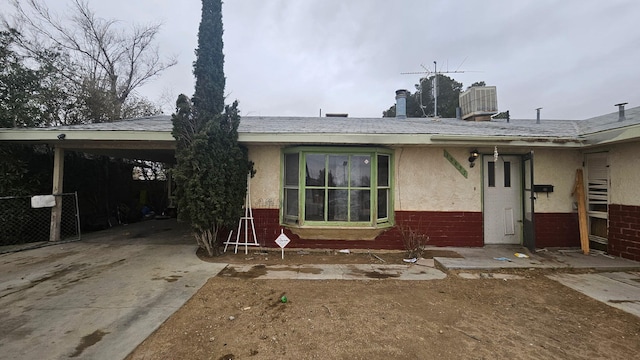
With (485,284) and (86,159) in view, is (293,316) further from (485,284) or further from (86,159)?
(86,159)

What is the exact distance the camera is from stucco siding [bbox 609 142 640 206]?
194 inches

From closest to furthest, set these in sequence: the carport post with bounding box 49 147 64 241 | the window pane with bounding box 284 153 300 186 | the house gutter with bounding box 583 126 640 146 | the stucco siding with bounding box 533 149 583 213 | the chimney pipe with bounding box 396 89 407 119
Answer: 1. the house gutter with bounding box 583 126 640 146
2. the window pane with bounding box 284 153 300 186
3. the stucco siding with bounding box 533 149 583 213
4. the carport post with bounding box 49 147 64 241
5. the chimney pipe with bounding box 396 89 407 119

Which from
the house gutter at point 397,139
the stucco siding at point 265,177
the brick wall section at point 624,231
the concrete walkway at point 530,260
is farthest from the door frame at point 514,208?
the stucco siding at point 265,177

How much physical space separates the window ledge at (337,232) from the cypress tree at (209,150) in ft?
4.68

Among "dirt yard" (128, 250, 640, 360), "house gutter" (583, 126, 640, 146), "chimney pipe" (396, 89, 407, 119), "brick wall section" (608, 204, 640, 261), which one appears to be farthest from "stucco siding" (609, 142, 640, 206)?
"chimney pipe" (396, 89, 407, 119)

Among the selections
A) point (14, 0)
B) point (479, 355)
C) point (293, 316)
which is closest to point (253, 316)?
point (293, 316)

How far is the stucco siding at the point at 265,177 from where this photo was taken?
600 centimetres

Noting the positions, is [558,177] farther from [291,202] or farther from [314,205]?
[291,202]

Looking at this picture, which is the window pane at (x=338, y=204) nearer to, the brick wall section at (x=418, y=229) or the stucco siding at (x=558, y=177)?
the brick wall section at (x=418, y=229)

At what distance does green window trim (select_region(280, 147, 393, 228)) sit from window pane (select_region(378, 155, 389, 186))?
0.12ft

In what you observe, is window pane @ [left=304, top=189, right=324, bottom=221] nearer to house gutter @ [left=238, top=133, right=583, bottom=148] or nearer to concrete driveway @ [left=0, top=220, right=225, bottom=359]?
house gutter @ [left=238, top=133, right=583, bottom=148]

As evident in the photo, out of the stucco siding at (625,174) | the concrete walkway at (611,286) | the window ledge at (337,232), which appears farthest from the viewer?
the window ledge at (337,232)

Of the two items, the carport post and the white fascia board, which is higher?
the white fascia board

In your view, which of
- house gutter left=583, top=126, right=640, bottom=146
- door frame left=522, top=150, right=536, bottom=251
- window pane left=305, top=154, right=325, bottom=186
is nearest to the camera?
house gutter left=583, top=126, right=640, bottom=146
